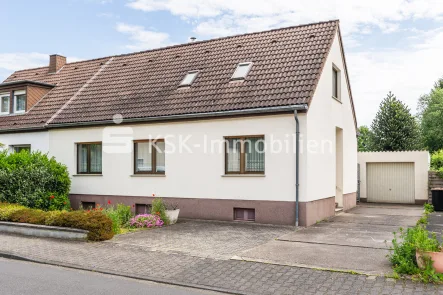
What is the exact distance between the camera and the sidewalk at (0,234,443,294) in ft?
22.5

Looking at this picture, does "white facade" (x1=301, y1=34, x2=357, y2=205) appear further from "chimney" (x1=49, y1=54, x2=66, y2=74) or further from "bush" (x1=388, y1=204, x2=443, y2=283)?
"chimney" (x1=49, y1=54, x2=66, y2=74)

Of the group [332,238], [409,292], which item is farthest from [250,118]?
[409,292]

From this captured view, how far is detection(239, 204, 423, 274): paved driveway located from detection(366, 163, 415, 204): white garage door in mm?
7359

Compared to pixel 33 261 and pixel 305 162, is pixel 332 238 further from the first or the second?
pixel 33 261

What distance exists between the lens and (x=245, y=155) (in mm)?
14320

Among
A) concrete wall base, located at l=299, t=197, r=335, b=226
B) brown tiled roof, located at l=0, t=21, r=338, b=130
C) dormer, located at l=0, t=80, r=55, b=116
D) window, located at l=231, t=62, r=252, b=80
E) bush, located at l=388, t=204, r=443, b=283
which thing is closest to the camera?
bush, located at l=388, t=204, r=443, b=283

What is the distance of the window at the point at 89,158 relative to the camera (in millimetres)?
17312

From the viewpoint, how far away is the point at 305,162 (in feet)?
43.3

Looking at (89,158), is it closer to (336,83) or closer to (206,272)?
(336,83)

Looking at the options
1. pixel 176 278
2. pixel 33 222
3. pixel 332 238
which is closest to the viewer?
pixel 176 278

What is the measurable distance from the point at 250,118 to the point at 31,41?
7.19m

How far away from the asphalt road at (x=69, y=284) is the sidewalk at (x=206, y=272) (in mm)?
272

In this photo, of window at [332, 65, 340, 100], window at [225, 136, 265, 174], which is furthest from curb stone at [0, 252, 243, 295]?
window at [332, 65, 340, 100]

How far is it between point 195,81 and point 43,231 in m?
7.60
